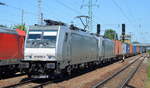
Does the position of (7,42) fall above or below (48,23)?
below

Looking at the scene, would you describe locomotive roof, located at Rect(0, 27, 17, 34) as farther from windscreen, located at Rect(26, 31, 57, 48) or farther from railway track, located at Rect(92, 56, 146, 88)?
railway track, located at Rect(92, 56, 146, 88)

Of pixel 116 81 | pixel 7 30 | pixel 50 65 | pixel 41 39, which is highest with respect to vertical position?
pixel 7 30

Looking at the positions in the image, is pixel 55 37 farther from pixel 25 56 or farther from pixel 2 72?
pixel 2 72

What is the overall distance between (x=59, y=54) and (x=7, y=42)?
3.93 meters

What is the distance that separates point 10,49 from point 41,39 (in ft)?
9.57

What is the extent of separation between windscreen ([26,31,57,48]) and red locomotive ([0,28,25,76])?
182cm

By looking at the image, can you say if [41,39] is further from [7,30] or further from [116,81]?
[116,81]

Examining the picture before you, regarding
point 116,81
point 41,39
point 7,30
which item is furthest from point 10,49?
point 116,81

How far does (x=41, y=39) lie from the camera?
16.3 meters

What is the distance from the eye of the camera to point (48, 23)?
17234 mm

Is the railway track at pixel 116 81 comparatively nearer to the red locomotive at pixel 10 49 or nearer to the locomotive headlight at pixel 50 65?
the locomotive headlight at pixel 50 65

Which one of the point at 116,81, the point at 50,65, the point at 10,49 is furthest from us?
the point at 10,49

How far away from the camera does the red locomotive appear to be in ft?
56.5

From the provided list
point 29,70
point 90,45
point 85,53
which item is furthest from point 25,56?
point 90,45
